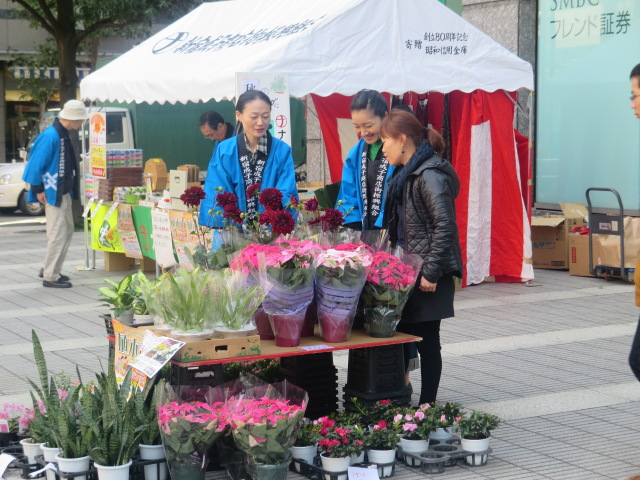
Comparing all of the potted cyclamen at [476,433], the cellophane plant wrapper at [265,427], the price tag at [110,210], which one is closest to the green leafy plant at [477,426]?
the potted cyclamen at [476,433]

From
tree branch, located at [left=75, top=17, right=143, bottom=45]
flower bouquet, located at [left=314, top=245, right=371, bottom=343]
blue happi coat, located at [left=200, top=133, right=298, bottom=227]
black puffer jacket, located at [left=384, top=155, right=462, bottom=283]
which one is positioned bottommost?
flower bouquet, located at [left=314, top=245, right=371, bottom=343]

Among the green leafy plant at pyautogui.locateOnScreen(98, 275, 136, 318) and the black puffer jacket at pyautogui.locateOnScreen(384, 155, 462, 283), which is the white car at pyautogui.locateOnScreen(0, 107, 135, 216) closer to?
the green leafy plant at pyautogui.locateOnScreen(98, 275, 136, 318)

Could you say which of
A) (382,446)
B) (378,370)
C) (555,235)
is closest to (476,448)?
(382,446)

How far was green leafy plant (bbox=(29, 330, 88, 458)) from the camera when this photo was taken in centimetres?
376

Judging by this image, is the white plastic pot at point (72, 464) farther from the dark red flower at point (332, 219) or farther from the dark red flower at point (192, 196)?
the dark red flower at point (332, 219)

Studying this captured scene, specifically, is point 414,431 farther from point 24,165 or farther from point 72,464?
point 24,165

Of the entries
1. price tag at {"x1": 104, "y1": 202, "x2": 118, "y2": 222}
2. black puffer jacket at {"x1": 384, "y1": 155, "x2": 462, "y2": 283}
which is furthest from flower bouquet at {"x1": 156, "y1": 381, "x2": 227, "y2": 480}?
price tag at {"x1": 104, "y1": 202, "x2": 118, "y2": 222}

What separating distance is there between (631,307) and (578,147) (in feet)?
11.2

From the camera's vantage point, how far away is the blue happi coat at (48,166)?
361 inches

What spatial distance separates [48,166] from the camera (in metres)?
9.22

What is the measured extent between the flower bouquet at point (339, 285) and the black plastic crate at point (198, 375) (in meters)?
0.60

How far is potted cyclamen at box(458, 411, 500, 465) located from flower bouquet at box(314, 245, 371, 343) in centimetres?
78

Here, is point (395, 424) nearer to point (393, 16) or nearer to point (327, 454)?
point (327, 454)

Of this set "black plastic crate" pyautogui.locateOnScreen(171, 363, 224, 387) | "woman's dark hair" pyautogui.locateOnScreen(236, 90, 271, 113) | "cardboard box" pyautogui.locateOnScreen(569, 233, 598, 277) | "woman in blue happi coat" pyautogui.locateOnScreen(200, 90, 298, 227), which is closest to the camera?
"black plastic crate" pyautogui.locateOnScreen(171, 363, 224, 387)
